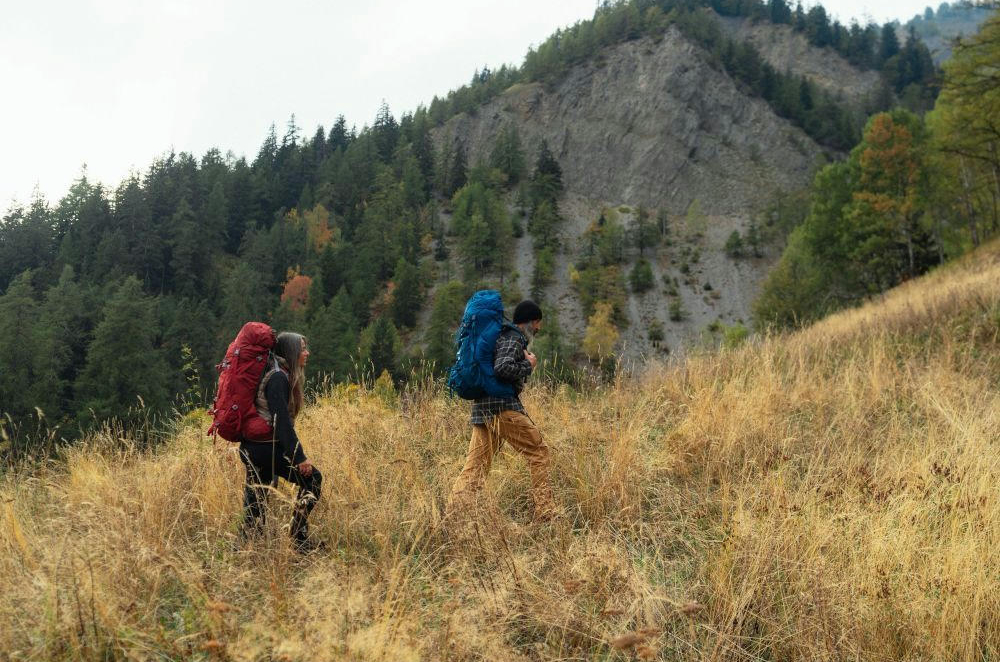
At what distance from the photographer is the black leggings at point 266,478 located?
10.5ft

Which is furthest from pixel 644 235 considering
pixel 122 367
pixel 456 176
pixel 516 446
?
pixel 516 446

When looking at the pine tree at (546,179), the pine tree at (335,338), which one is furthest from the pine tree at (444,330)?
the pine tree at (546,179)

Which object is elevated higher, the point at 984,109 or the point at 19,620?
the point at 984,109

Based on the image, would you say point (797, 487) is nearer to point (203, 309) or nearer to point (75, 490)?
point (75, 490)

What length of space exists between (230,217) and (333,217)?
17.2 metres

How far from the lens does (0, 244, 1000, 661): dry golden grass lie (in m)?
2.19

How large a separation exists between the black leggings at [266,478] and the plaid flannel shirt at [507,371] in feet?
3.94

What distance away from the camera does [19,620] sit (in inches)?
88.0

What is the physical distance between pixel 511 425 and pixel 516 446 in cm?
18

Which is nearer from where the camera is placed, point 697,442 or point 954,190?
point 697,442

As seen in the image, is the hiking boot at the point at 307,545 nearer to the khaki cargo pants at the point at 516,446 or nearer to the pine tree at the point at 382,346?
the khaki cargo pants at the point at 516,446

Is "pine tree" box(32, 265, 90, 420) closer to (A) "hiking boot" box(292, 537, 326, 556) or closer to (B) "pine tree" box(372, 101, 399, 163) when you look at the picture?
(A) "hiking boot" box(292, 537, 326, 556)

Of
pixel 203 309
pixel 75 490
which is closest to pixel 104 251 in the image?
pixel 203 309

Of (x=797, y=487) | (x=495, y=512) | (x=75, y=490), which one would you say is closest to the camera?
(x=495, y=512)
